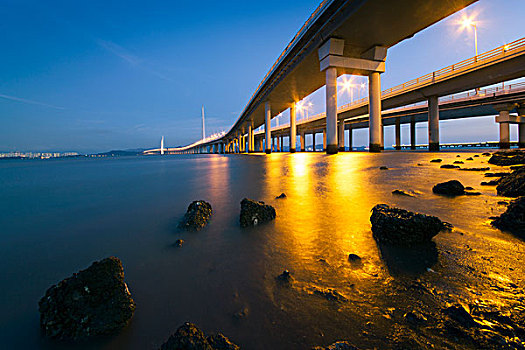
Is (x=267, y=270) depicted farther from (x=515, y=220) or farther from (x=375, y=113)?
(x=375, y=113)

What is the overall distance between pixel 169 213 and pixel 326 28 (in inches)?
1005

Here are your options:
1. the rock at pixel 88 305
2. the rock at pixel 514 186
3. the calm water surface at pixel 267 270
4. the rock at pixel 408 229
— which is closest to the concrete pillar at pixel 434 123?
the rock at pixel 514 186

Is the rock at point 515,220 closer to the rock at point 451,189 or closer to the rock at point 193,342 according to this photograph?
the rock at point 451,189

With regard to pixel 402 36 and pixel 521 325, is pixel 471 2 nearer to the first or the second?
pixel 402 36

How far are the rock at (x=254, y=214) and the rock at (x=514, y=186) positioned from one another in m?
4.79

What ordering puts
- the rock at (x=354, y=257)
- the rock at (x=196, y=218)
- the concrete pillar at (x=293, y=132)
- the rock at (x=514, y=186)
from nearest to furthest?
the rock at (x=354, y=257), the rock at (x=196, y=218), the rock at (x=514, y=186), the concrete pillar at (x=293, y=132)

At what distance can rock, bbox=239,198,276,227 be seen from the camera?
3.50 m

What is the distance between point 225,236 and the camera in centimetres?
308

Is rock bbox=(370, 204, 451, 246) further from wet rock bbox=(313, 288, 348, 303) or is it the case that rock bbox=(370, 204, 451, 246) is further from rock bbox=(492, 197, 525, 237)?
wet rock bbox=(313, 288, 348, 303)

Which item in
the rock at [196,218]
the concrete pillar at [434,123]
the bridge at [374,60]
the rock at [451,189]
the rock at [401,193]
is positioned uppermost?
the bridge at [374,60]

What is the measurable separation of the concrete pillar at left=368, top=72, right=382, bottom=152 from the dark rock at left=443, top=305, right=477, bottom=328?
2585 centimetres

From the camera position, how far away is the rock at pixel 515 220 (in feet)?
8.57

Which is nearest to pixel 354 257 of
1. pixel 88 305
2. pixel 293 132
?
pixel 88 305

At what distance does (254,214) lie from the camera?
3.58 m
